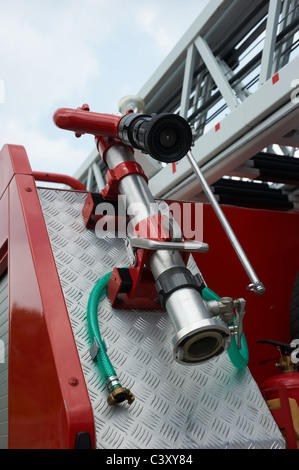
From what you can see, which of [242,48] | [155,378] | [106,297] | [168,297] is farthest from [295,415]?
[242,48]

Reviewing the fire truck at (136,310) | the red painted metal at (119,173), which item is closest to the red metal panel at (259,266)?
the fire truck at (136,310)

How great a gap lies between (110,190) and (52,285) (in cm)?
46

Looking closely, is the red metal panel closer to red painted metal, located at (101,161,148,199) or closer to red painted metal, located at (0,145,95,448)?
red painted metal, located at (101,161,148,199)

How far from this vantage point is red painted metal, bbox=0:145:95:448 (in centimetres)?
116

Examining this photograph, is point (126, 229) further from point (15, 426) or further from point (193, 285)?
point (15, 426)

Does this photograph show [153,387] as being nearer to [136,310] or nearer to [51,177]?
[136,310]

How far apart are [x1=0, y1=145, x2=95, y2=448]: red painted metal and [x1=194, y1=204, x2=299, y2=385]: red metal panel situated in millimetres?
817

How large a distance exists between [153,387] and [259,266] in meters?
1.04

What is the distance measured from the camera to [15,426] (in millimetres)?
1353

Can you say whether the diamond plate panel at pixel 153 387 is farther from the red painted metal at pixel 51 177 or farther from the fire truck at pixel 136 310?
the red painted metal at pixel 51 177

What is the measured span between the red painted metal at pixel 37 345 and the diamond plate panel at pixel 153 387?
9cm

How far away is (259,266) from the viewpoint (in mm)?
2240

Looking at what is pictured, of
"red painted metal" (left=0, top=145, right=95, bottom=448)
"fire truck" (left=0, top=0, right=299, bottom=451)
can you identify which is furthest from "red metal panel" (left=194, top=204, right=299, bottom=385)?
"red painted metal" (left=0, top=145, right=95, bottom=448)

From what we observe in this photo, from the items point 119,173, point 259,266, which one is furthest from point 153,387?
point 259,266
